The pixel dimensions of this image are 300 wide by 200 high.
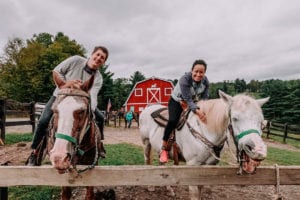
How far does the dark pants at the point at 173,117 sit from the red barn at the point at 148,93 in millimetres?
33661

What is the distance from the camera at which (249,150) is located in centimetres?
271

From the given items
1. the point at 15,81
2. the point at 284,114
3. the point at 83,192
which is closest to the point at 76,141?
the point at 83,192

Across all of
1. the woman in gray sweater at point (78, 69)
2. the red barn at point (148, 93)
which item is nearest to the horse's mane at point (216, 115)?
the woman in gray sweater at point (78, 69)

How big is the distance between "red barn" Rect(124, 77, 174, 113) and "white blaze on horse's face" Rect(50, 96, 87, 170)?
35.5 metres

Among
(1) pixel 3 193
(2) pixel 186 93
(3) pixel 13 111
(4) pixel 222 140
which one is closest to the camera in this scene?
(1) pixel 3 193

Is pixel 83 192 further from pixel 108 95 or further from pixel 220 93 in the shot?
pixel 108 95

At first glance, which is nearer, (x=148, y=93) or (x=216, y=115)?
(x=216, y=115)

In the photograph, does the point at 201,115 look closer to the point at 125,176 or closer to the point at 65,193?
the point at 125,176

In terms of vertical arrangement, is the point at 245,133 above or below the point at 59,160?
above

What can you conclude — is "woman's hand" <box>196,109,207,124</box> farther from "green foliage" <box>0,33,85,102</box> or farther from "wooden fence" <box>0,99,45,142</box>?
"green foliage" <box>0,33,85,102</box>

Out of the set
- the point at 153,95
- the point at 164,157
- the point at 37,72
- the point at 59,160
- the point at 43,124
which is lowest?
the point at 164,157

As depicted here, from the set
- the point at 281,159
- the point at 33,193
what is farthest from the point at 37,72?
the point at 33,193

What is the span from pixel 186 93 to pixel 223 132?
852 mm

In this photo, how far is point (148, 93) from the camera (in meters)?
38.9
